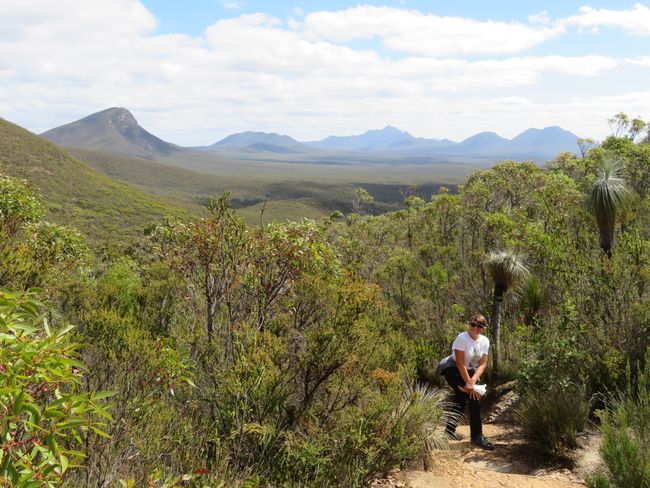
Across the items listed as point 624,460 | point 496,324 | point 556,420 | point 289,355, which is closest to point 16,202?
point 289,355

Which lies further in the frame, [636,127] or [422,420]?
[636,127]

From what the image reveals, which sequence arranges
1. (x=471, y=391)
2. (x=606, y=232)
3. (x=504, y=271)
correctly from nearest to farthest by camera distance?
(x=471, y=391) → (x=504, y=271) → (x=606, y=232)

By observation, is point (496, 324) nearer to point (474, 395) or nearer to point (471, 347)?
point (471, 347)

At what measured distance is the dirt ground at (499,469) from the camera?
4801 mm

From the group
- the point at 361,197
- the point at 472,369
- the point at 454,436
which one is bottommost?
the point at 454,436

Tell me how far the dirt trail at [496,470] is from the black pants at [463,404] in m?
0.23

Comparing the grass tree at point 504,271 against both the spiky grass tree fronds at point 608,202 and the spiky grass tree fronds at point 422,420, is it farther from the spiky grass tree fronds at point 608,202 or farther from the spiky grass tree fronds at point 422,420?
the spiky grass tree fronds at point 422,420

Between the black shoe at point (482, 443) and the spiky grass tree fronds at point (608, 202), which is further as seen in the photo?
the spiky grass tree fronds at point (608, 202)

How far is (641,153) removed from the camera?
16062 millimetres

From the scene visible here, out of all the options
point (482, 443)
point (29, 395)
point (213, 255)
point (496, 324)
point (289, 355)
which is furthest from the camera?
point (496, 324)

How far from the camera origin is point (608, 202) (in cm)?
859

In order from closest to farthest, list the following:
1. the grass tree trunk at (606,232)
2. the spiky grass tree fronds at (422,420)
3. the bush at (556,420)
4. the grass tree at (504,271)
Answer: the spiky grass tree fronds at (422,420), the bush at (556,420), the grass tree at (504,271), the grass tree trunk at (606,232)

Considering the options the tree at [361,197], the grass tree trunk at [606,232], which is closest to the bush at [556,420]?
the grass tree trunk at [606,232]

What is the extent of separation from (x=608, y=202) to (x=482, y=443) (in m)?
5.47
